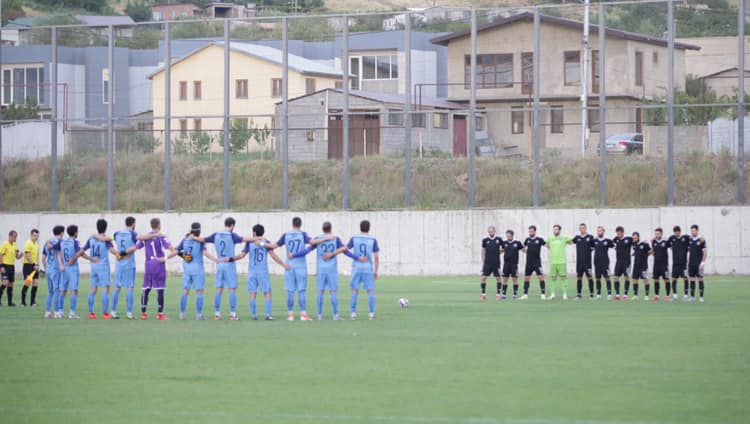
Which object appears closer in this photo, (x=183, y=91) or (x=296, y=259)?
(x=296, y=259)

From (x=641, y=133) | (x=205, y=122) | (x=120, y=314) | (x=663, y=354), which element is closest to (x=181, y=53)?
(x=205, y=122)

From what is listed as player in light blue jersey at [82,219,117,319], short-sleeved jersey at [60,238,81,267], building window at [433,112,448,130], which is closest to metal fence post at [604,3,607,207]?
building window at [433,112,448,130]

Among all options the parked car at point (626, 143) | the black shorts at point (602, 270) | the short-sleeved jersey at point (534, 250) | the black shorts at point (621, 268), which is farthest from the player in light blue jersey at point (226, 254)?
the parked car at point (626, 143)

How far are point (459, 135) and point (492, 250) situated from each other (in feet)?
47.9

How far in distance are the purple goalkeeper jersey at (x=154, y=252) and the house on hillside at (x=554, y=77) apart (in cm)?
2064

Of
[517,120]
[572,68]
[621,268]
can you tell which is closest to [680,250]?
[621,268]

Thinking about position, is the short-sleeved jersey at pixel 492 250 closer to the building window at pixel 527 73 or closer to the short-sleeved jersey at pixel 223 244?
the short-sleeved jersey at pixel 223 244

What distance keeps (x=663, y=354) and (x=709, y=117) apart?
25.6m

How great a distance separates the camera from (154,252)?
2289 centimetres

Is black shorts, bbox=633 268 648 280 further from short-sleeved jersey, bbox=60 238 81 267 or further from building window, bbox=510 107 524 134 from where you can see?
short-sleeved jersey, bbox=60 238 81 267

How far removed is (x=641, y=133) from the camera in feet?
136

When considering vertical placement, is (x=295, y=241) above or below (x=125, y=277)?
above

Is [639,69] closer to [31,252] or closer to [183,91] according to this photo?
[183,91]

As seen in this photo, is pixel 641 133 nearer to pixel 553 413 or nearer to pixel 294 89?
pixel 294 89
